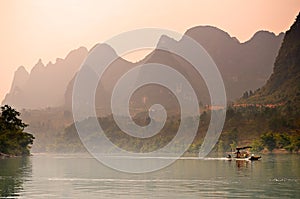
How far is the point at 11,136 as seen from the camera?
149m

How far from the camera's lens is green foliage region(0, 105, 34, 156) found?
143 m

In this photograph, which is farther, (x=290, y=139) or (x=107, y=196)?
(x=290, y=139)

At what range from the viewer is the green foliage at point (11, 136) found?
143375mm

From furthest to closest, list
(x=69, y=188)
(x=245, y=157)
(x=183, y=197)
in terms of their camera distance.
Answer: (x=245, y=157) < (x=69, y=188) < (x=183, y=197)

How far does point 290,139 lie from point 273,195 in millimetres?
115618

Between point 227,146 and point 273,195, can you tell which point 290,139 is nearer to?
point 227,146

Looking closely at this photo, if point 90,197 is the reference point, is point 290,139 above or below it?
above

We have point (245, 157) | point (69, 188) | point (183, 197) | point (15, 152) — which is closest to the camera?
point (183, 197)

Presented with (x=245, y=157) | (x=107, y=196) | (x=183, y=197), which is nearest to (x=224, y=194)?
(x=183, y=197)

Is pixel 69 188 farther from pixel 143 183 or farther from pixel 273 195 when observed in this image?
pixel 273 195

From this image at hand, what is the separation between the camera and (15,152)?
15425cm

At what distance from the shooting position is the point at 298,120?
637 ft

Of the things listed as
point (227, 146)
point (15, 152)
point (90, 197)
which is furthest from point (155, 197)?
point (227, 146)

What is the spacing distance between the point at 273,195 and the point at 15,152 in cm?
11921
